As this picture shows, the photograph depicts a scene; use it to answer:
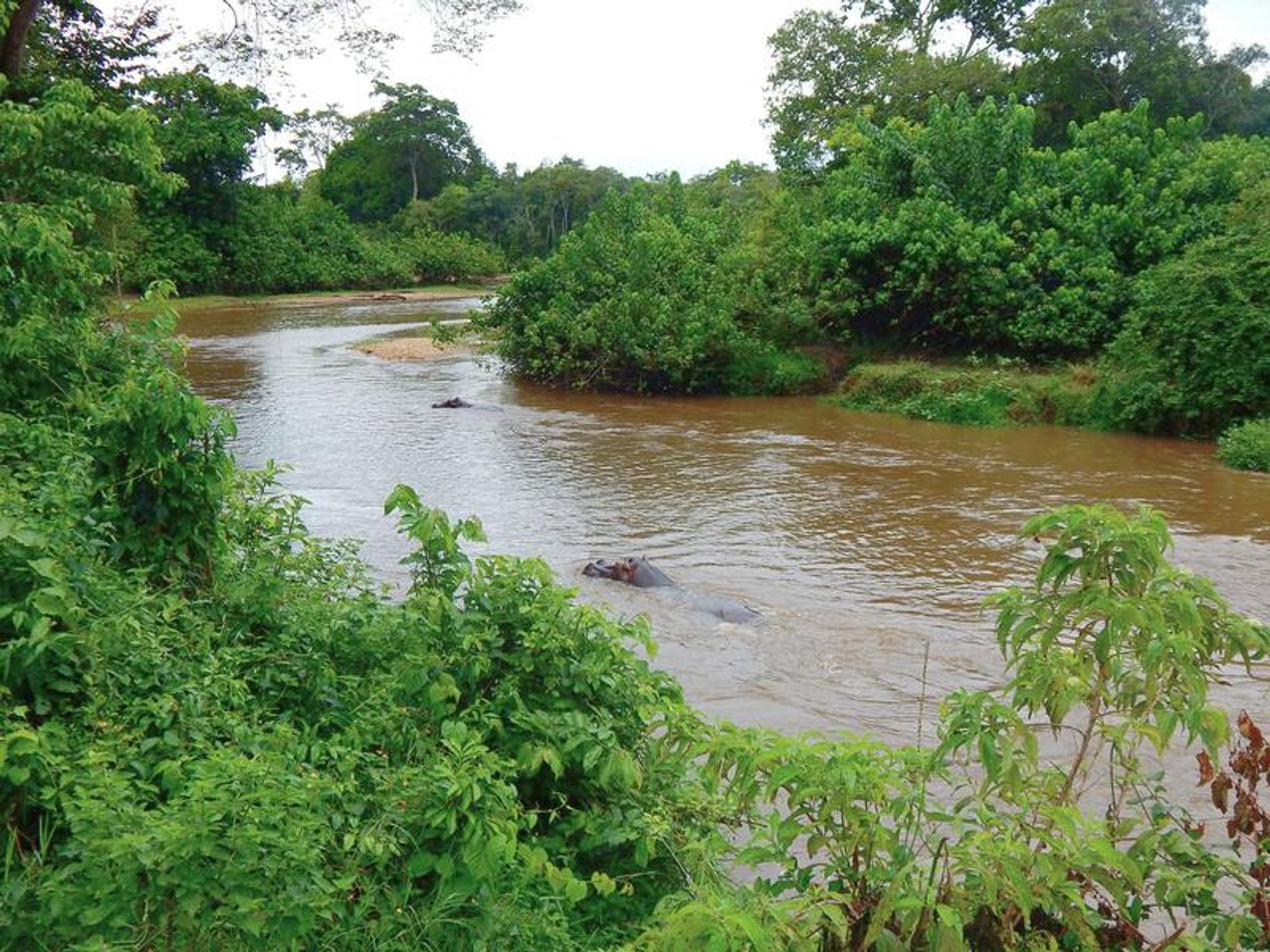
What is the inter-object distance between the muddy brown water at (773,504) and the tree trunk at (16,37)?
4.68m

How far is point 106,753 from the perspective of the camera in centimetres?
269

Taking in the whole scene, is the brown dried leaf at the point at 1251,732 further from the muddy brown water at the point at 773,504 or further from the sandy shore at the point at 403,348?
the sandy shore at the point at 403,348

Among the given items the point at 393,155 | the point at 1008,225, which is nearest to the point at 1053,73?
the point at 1008,225

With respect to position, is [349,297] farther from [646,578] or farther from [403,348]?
[646,578]

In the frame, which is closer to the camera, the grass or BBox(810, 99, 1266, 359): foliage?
the grass

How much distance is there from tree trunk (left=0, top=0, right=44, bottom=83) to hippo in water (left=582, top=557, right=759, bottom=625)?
681 centimetres

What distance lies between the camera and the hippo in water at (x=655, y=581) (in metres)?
7.55

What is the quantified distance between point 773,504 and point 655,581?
3.27 meters

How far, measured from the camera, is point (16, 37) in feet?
30.5

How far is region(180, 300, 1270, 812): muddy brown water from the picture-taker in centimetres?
668

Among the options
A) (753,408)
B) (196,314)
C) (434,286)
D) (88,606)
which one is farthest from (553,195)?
(88,606)

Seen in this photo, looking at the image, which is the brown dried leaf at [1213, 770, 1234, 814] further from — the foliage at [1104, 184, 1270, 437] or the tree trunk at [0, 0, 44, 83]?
the foliage at [1104, 184, 1270, 437]

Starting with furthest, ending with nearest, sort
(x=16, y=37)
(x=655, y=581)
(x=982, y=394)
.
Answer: (x=982, y=394) < (x=16, y=37) < (x=655, y=581)

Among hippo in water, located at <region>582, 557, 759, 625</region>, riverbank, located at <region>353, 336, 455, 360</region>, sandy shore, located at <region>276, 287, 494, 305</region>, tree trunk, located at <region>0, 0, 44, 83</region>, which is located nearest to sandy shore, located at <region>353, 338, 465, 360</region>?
riverbank, located at <region>353, 336, 455, 360</region>
